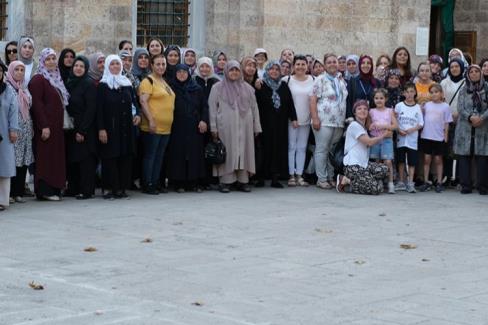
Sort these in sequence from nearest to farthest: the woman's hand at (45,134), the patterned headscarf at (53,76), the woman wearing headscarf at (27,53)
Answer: the woman's hand at (45,134), the patterned headscarf at (53,76), the woman wearing headscarf at (27,53)

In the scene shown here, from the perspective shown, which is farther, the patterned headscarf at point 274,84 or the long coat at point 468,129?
the patterned headscarf at point 274,84

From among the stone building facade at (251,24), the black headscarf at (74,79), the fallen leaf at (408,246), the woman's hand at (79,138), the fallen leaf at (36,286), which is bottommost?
the fallen leaf at (36,286)

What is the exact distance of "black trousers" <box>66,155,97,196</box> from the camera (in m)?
13.2

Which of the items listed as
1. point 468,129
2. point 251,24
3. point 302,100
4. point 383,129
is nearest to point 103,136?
point 302,100

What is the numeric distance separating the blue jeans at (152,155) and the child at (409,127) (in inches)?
124

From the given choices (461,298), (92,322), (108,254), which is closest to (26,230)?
(108,254)

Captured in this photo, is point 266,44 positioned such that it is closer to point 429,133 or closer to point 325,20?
point 325,20

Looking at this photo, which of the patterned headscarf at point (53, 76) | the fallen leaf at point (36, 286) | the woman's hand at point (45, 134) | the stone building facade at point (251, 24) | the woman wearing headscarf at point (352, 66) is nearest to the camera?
the fallen leaf at point (36, 286)

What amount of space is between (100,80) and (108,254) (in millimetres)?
4219

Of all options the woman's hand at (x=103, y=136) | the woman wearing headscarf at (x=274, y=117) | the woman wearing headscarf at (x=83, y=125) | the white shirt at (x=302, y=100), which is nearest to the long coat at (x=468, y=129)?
the white shirt at (x=302, y=100)

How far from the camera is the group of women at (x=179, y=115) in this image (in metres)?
12.9

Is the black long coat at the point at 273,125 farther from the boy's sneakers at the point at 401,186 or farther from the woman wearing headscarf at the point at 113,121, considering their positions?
the woman wearing headscarf at the point at 113,121

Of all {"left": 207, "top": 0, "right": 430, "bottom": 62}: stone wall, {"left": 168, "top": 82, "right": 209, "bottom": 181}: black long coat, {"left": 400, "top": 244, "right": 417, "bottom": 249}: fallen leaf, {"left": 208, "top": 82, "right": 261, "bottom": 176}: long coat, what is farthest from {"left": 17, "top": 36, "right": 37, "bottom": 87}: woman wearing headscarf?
{"left": 400, "top": 244, "right": 417, "bottom": 249}: fallen leaf

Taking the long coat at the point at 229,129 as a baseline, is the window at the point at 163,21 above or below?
above
